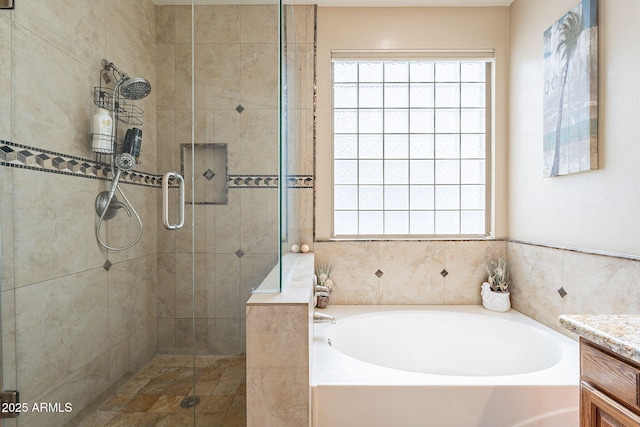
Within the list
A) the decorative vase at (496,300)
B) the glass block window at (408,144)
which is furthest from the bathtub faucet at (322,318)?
the decorative vase at (496,300)

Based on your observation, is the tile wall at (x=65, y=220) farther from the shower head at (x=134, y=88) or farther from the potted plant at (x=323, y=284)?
the potted plant at (x=323, y=284)

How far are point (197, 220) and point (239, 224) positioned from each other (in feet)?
0.51

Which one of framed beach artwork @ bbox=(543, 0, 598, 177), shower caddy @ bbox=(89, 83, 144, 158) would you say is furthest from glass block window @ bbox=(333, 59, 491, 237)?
shower caddy @ bbox=(89, 83, 144, 158)

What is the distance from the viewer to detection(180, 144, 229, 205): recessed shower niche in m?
1.28

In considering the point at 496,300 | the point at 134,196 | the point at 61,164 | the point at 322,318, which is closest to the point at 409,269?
the point at 496,300

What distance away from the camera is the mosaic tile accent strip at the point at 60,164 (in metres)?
1.16

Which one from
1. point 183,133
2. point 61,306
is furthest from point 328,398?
point 183,133

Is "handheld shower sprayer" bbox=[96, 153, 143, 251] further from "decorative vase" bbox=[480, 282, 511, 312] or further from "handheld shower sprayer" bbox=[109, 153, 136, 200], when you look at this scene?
"decorative vase" bbox=[480, 282, 511, 312]

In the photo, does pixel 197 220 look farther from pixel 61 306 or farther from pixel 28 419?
pixel 28 419

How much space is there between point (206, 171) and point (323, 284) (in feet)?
4.36

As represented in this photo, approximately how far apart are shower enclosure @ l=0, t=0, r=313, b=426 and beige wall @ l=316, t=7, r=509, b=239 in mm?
1112

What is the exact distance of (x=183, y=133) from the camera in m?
1.27

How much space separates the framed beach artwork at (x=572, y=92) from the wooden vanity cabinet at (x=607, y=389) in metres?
1.10

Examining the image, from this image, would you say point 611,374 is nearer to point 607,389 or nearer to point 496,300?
point 607,389
